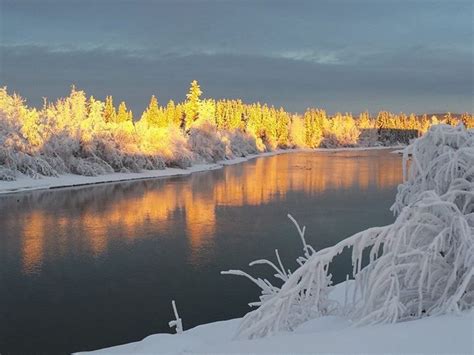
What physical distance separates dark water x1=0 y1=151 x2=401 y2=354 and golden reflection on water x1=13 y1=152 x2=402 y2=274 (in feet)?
0.21

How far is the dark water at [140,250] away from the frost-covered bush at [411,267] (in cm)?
518

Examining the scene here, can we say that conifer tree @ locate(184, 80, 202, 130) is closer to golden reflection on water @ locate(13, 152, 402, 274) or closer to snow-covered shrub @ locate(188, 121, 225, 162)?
snow-covered shrub @ locate(188, 121, 225, 162)

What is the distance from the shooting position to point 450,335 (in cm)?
396

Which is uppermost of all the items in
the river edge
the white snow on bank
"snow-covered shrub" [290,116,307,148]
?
"snow-covered shrub" [290,116,307,148]

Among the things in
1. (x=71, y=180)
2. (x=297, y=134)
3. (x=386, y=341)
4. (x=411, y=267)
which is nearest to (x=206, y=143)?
(x=71, y=180)

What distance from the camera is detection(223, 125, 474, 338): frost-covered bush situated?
5121 millimetres

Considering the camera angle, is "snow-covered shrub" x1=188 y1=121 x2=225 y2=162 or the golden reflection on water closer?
the golden reflection on water

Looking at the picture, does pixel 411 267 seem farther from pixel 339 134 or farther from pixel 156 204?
pixel 339 134

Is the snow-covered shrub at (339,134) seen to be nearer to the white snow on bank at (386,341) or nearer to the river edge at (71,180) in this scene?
the river edge at (71,180)

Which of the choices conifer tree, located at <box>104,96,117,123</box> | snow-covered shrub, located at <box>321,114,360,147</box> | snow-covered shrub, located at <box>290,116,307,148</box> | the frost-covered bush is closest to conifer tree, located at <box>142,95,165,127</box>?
conifer tree, located at <box>104,96,117,123</box>

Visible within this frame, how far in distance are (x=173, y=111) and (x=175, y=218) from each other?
82.9m

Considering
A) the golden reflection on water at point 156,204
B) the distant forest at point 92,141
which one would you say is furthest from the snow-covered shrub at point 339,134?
the golden reflection on water at point 156,204

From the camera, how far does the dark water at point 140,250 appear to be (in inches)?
416

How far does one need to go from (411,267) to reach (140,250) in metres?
12.2
